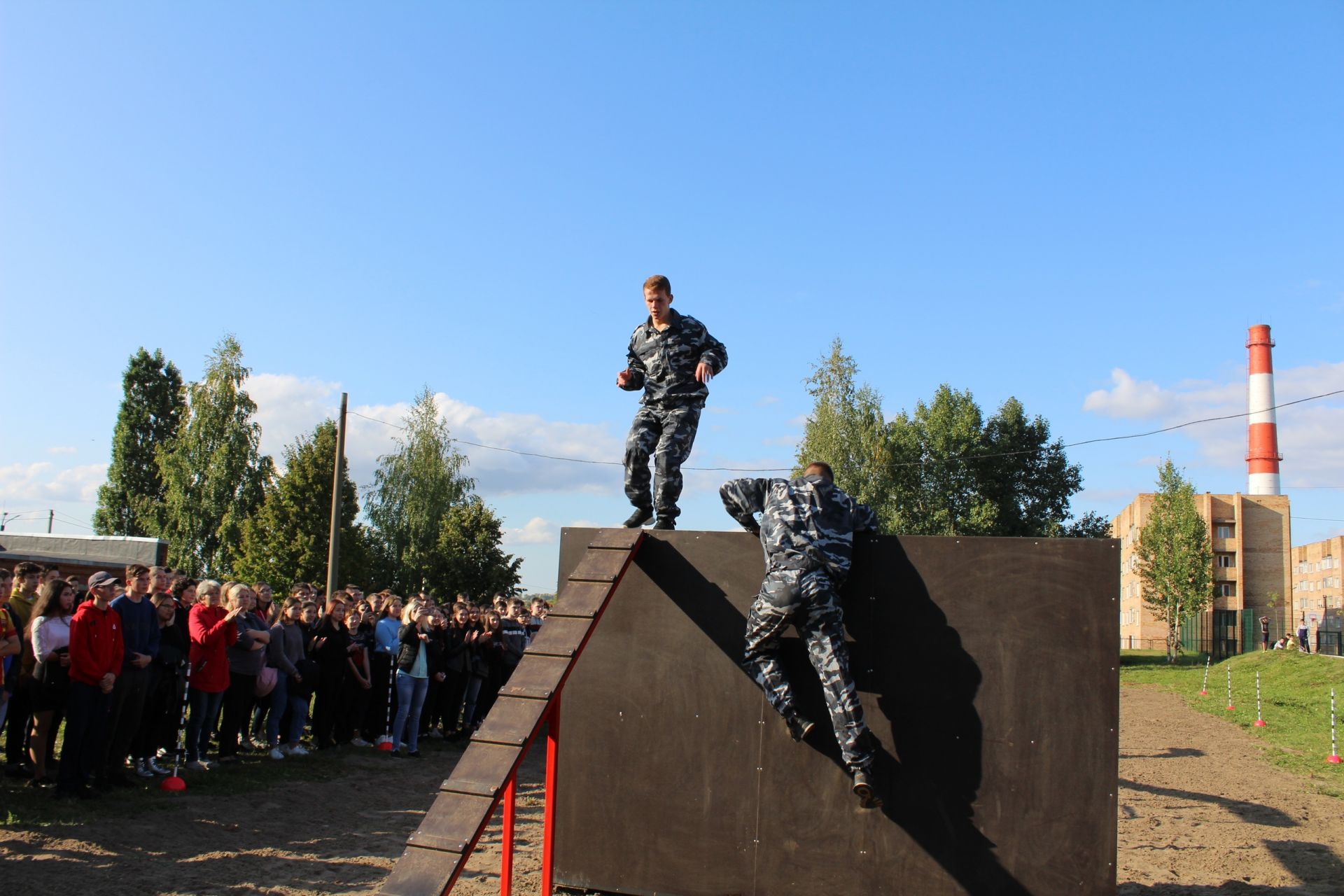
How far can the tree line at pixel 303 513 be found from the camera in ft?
130

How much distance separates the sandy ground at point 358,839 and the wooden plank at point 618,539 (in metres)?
2.49

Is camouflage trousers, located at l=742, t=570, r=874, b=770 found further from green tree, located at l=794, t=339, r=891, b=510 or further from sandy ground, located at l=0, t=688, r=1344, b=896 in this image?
green tree, located at l=794, t=339, r=891, b=510

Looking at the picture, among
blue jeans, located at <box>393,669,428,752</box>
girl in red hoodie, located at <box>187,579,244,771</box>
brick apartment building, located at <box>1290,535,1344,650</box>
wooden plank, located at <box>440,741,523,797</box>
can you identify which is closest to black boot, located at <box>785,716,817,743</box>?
wooden plank, located at <box>440,741,523,797</box>

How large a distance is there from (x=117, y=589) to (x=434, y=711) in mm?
5473

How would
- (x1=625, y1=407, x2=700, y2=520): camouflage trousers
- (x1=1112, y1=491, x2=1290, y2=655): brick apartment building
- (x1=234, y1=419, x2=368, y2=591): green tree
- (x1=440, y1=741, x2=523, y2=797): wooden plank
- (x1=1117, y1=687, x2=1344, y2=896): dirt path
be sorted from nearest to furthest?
(x1=440, y1=741, x2=523, y2=797): wooden plank < (x1=625, y1=407, x2=700, y2=520): camouflage trousers < (x1=1117, y1=687, x2=1344, y2=896): dirt path < (x1=234, y1=419, x2=368, y2=591): green tree < (x1=1112, y1=491, x2=1290, y2=655): brick apartment building

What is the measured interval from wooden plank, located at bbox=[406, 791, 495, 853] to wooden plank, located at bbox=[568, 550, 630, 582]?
1.51 metres

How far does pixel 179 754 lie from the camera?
9.84m

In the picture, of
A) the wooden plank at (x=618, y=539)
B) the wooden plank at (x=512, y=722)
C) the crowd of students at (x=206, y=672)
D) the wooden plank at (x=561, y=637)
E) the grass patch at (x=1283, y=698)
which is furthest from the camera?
the grass patch at (x=1283, y=698)

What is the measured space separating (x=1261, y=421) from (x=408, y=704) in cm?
5530

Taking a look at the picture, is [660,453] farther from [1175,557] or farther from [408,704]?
[1175,557]

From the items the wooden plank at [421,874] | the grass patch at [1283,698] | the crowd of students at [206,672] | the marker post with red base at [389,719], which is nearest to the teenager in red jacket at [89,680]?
the crowd of students at [206,672]

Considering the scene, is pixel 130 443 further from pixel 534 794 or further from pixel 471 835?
pixel 471 835

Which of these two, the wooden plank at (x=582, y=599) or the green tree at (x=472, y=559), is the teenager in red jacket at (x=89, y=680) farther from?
the green tree at (x=472, y=559)

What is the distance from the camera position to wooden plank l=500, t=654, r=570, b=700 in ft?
16.2
